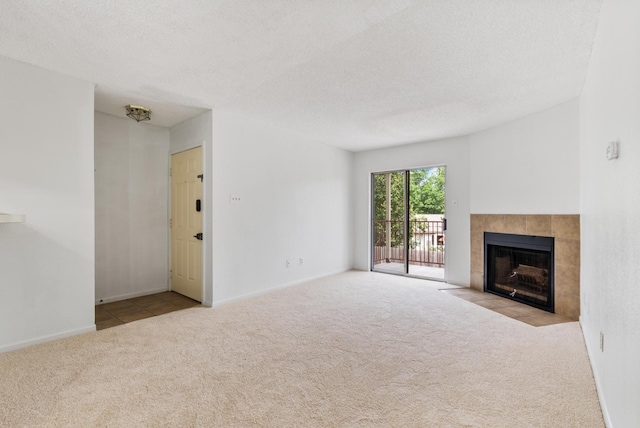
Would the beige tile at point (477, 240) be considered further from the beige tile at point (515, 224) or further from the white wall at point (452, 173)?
the beige tile at point (515, 224)

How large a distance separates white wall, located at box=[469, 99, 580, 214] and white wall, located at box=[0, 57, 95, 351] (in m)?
5.07

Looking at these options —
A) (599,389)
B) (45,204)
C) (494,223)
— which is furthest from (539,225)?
(45,204)

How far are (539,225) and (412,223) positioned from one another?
3.17 metres

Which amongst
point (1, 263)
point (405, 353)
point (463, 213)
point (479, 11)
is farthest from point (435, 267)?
point (1, 263)

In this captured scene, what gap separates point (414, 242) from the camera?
696 centimetres

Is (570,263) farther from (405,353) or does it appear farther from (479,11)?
(479,11)

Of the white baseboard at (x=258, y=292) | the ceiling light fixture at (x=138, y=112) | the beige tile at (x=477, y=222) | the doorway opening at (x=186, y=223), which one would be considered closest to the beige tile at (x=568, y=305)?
the beige tile at (x=477, y=222)

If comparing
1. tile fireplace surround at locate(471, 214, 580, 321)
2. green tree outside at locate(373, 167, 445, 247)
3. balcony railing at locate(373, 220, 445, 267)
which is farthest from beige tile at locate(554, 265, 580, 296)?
balcony railing at locate(373, 220, 445, 267)

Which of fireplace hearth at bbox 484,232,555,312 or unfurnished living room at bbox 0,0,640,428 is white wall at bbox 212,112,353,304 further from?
fireplace hearth at bbox 484,232,555,312

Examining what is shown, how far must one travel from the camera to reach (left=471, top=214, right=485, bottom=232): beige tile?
181 inches

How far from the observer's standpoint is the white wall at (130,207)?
4008 millimetres

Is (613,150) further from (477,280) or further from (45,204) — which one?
(45,204)

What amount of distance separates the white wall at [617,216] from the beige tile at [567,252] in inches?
55.2

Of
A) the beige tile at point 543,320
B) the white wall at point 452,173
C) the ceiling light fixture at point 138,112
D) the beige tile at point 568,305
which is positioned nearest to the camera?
the beige tile at point 543,320
